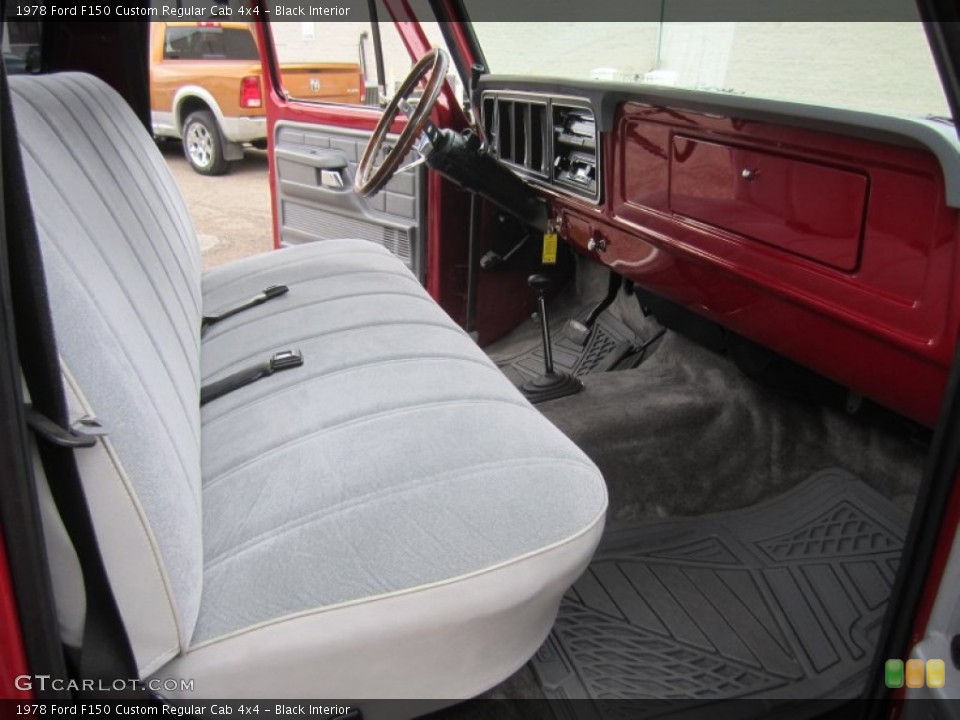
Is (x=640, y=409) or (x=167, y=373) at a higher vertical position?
(x=167, y=373)

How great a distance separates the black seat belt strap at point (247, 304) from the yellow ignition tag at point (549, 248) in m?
1.03

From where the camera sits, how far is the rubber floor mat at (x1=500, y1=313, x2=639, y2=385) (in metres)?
2.45

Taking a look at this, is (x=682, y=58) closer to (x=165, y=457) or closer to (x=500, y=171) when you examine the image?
(x=500, y=171)

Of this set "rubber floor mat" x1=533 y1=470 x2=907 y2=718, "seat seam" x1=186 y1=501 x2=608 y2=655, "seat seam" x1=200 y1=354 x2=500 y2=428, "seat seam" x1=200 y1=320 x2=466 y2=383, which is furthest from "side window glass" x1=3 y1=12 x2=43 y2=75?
"rubber floor mat" x1=533 y1=470 x2=907 y2=718

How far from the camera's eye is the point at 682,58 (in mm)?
2908

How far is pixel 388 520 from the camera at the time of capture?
93 cm

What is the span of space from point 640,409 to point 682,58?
5.27 feet

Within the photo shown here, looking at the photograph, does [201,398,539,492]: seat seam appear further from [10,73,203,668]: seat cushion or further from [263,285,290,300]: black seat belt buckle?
[263,285,290,300]: black seat belt buckle

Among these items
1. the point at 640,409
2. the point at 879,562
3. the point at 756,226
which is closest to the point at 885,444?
the point at 879,562

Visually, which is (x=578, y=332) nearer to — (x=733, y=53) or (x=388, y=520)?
(x=733, y=53)

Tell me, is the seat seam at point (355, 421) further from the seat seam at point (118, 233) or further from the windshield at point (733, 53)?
the windshield at point (733, 53)

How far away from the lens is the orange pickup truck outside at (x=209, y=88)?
6.37m

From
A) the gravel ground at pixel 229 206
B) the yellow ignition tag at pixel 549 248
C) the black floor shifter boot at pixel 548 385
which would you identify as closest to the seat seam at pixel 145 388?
the black floor shifter boot at pixel 548 385

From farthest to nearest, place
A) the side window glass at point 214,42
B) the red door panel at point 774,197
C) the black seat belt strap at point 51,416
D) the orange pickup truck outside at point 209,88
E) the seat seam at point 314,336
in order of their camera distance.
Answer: the side window glass at point 214,42, the orange pickup truck outside at point 209,88, the seat seam at point 314,336, the red door panel at point 774,197, the black seat belt strap at point 51,416
